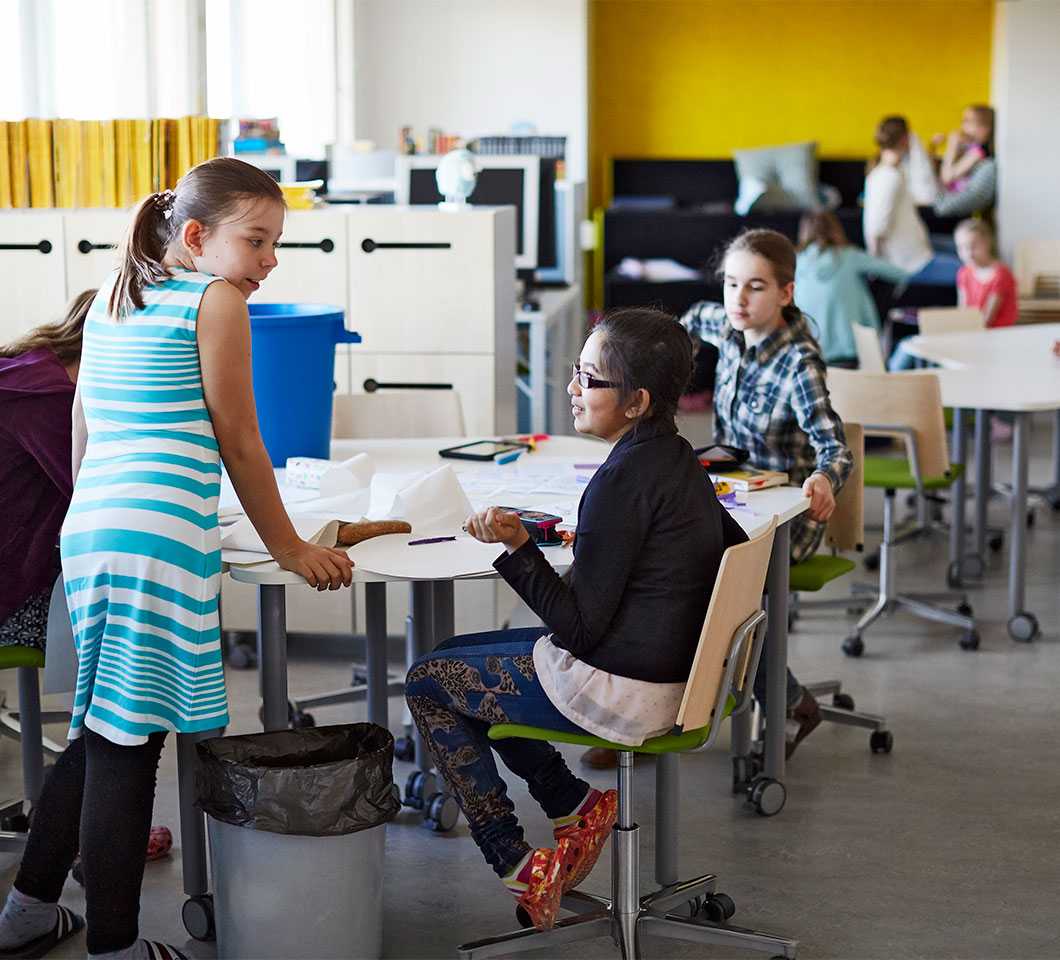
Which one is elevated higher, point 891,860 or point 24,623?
point 24,623

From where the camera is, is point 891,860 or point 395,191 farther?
point 395,191

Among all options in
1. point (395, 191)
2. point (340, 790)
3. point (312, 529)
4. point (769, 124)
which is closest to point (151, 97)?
point (395, 191)

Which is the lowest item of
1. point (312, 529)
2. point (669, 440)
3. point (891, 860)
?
point (891, 860)

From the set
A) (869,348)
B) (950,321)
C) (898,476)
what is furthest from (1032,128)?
(898,476)

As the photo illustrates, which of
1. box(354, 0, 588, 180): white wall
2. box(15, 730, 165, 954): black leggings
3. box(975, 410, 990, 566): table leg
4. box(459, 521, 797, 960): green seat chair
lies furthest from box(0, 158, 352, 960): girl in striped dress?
box(354, 0, 588, 180): white wall

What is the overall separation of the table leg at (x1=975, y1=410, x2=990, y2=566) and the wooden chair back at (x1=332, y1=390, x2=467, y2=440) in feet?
6.27

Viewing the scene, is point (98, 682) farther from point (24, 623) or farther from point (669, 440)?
point (669, 440)

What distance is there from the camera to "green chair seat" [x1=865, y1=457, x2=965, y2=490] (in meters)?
4.33

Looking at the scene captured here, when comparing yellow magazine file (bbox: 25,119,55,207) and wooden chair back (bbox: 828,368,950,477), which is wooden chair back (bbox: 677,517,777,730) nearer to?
wooden chair back (bbox: 828,368,950,477)

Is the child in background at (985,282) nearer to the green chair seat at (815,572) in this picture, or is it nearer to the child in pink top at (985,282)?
the child in pink top at (985,282)

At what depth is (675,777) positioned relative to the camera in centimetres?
276

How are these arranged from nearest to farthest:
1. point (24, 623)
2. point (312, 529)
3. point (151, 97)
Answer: point (312, 529) < point (24, 623) < point (151, 97)

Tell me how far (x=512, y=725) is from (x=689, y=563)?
0.39 meters

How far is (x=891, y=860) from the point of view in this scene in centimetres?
294
